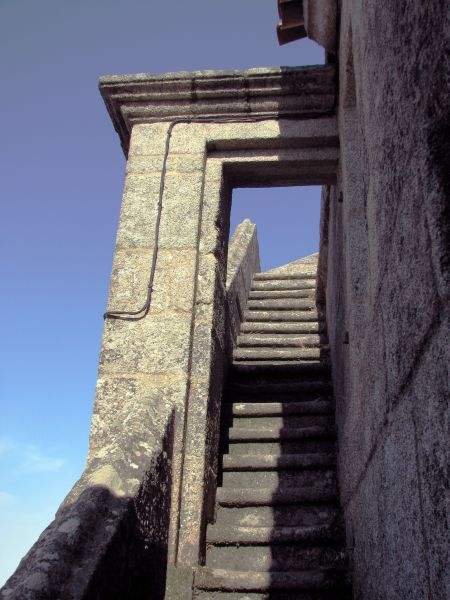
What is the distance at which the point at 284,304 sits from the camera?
273 inches

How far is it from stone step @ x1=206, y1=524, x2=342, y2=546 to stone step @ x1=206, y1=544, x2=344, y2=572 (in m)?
0.03

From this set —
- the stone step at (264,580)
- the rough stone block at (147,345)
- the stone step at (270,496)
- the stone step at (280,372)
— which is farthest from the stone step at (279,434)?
the stone step at (264,580)

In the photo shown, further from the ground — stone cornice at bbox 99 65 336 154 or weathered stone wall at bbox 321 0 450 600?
stone cornice at bbox 99 65 336 154

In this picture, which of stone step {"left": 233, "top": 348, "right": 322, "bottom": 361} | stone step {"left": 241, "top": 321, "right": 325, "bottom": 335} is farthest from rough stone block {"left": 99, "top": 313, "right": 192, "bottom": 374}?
stone step {"left": 241, "top": 321, "right": 325, "bottom": 335}

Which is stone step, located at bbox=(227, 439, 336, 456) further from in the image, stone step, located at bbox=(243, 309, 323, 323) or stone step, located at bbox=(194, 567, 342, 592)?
stone step, located at bbox=(243, 309, 323, 323)

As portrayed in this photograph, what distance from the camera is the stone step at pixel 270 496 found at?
370 cm

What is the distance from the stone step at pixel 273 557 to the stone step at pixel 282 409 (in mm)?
1259

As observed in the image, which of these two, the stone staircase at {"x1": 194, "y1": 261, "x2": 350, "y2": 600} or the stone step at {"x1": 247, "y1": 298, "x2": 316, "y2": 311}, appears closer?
the stone staircase at {"x1": 194, "y1": 261, "x2": 350, "y2": 600}

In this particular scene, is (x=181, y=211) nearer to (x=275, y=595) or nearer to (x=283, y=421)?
(x=283, y=421)

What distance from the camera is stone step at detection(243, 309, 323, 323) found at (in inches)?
255

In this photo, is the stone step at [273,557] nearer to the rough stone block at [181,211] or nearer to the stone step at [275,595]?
the stone step at [275,595]

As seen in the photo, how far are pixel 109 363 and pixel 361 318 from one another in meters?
1.57

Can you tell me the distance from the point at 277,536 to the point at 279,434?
3.15 feet

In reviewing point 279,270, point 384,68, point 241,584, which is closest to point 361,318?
point 384,68
